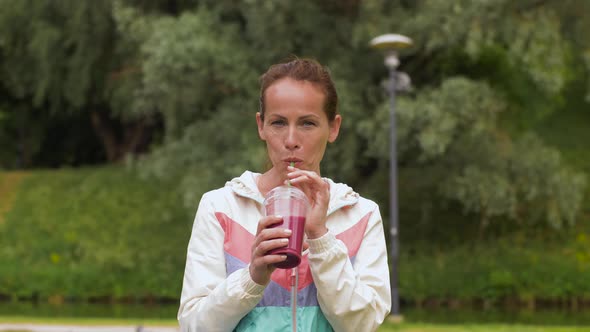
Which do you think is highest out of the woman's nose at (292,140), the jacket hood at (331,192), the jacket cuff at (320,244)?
the woman's nose at (292,140)

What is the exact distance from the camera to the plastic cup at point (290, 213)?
6.62 ft

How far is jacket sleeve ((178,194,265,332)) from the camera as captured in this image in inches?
85.1

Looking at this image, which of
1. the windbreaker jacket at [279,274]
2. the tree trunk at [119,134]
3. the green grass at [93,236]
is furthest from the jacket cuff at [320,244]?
the tree trunk at [119,134]

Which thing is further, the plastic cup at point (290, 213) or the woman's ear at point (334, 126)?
the woman's ear at point (334, 126)

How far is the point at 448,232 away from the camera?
71.1 feet

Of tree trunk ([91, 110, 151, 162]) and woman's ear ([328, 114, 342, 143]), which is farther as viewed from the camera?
tree trunk ([91, 110, 151, 162])

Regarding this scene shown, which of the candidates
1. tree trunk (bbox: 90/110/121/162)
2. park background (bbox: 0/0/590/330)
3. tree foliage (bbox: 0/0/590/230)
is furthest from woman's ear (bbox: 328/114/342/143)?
tree trunk (bbox: 90/110/121/162)

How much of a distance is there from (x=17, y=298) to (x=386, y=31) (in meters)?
10.7

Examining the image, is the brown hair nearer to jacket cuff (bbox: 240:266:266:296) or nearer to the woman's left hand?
the woman's left hand

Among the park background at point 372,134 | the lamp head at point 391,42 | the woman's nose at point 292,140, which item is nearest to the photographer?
the woman's nose at point 292,140

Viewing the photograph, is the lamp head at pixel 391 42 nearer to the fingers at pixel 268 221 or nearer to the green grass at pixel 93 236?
the green grass at pixel 93 236

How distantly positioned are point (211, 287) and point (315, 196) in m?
0.38

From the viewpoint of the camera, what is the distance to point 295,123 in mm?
2285

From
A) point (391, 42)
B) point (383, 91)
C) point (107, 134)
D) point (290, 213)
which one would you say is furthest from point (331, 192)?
point (107, 134)
